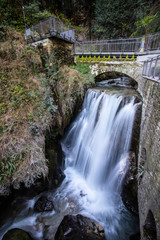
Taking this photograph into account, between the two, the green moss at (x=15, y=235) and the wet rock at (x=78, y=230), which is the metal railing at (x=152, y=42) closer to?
the wet rock at (x=78, y=230)

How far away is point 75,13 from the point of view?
15.9 meters

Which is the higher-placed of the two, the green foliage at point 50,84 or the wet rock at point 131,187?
the green foliage at point 50,84

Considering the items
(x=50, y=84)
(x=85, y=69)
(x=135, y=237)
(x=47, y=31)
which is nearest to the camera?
(x=135, y=237)

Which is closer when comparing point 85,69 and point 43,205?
point 43,205

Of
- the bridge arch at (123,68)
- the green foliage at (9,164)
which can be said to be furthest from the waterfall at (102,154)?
the green foliage at (9,164)

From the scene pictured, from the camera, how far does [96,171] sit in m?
6.30

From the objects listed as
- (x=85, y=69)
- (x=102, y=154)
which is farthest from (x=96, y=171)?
(x=85, y=69)

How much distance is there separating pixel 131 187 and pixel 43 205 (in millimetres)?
3882

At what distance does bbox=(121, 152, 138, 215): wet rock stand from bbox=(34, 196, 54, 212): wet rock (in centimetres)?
322

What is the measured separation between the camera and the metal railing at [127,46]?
26.1ft

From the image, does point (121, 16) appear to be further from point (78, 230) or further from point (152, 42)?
point (78, 230)

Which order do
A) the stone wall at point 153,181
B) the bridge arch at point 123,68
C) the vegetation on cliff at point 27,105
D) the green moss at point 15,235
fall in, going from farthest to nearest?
the bridge arch at point 123,68 < the vegetation on cliff at point 27,105 < the green moss at point 15,235 < the stone wall at point 153,181

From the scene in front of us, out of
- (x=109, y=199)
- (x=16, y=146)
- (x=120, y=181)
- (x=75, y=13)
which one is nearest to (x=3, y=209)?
(x=16, y=146)

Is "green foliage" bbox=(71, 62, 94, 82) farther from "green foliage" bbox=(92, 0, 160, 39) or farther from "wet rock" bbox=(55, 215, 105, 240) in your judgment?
"wet rock" bbox=(55, 215, 105, 240)
